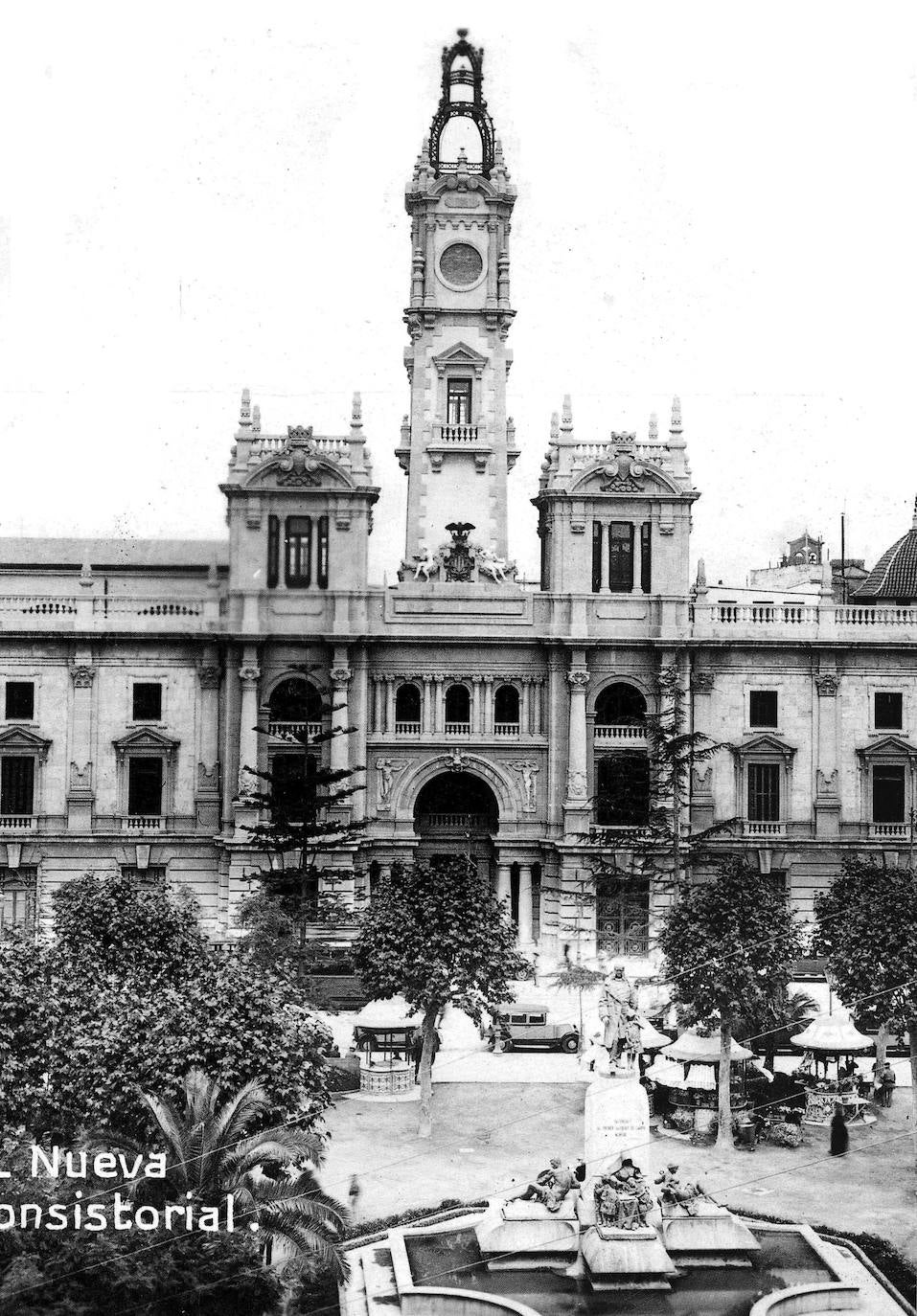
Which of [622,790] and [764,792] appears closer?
[622,790]

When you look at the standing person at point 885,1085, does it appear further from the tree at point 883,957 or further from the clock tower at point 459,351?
the clock tower at point 459,351

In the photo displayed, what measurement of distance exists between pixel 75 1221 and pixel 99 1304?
145 cm

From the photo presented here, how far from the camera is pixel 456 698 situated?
190ft

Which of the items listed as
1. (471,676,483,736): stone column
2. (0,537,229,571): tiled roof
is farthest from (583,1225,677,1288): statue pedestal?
(0,537,229,571): tiled roof

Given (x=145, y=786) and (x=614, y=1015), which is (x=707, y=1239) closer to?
(x=614, y=1015)

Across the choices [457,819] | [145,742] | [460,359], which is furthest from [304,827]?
[460,359]

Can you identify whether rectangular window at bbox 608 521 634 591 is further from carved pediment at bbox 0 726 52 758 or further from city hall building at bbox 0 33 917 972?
carved pediment at bbox 0 726 52 758

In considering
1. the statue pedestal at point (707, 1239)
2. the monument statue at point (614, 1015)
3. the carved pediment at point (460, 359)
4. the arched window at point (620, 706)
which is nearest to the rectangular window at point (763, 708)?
the arched window at point (620, 706)

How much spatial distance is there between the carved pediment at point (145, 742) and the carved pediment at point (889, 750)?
2637cm

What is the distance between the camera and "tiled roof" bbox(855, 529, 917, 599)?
224 ft

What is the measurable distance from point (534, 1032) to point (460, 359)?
28870mm

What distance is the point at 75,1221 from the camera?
21922mm

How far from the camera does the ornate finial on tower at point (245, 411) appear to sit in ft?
187

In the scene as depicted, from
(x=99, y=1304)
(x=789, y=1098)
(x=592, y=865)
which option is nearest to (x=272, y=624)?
(x=592, y=865)
